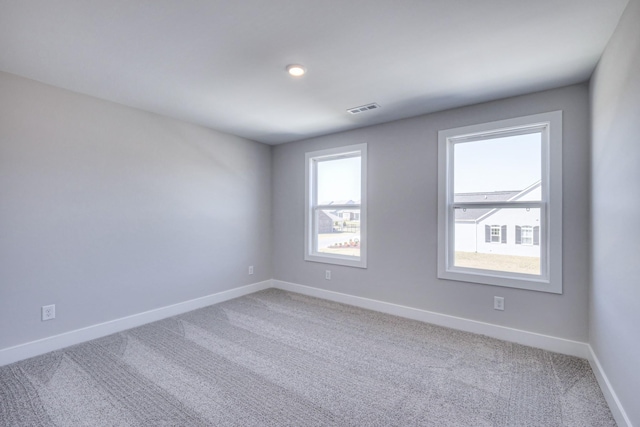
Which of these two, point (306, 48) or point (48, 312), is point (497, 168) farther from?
point (48, 312)

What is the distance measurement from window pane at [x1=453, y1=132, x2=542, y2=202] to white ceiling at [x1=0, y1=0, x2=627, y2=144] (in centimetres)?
48

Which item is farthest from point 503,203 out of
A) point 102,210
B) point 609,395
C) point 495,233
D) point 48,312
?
point 48,312

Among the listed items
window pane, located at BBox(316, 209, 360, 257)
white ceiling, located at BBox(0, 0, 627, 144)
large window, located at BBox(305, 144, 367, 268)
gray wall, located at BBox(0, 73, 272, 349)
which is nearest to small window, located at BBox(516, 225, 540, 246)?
white ceiling, located at BBox(0, 0, 627, 144)

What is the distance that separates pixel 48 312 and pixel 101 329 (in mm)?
469

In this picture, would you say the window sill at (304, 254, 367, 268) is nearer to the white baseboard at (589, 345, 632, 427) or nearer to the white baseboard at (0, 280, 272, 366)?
the white baseboard at (0, 280, 272, 366)

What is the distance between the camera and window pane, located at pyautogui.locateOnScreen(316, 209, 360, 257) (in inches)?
160

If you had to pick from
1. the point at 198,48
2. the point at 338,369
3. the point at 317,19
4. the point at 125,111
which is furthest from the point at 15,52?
the point at 338,369

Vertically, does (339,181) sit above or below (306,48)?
below

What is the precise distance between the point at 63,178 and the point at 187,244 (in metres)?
1.40

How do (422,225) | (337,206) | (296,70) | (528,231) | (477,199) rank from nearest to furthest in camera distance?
1. (296,70)
2. (528,231)
3. (477,199)
4. (422,225)
5. (337,206)

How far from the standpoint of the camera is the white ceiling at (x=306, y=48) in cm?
165

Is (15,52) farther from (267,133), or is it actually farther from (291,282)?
(291,282)

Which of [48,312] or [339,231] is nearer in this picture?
[48,312]

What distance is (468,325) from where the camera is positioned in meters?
3.04
